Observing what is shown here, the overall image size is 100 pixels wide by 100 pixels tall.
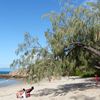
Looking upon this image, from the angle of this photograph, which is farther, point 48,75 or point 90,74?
point 90,74

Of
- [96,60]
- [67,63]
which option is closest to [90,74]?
[96,60]

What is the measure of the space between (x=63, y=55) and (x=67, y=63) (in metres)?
0.77

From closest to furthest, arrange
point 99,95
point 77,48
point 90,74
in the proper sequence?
point 99,95 < point 77,48 < point 90,74

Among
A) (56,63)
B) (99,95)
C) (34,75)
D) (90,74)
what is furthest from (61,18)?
(90,74)

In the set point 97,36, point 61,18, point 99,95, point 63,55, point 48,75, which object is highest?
point 61,18

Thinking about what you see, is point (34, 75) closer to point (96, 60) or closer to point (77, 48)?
point (77, 48)

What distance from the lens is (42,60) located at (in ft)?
62.6

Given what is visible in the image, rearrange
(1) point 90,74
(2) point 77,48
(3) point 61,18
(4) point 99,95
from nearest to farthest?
(4) point 99,95, (3) point 61,18, (2) point 77,48, (1) point 90,74

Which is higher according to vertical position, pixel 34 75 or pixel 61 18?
pixel 61 18

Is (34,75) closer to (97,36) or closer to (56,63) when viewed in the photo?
(56,63)

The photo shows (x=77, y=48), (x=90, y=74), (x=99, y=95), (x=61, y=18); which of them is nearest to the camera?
(x=99, y=95)

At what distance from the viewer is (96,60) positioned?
2217 centimetres

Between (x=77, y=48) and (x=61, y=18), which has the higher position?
(x=61, y=18)

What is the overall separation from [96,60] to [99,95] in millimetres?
4305
